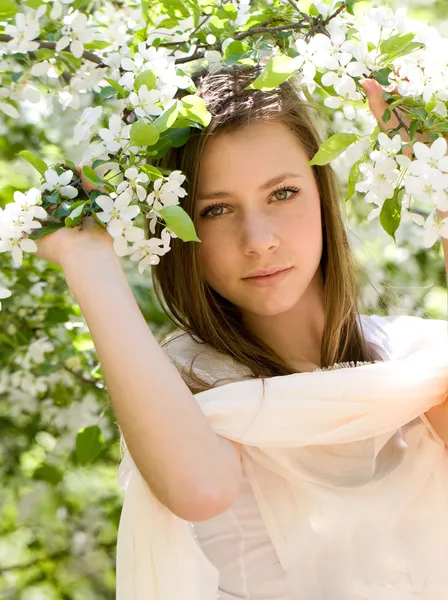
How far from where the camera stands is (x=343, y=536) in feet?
5.00

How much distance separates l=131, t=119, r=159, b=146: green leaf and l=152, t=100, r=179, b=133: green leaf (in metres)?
0.02

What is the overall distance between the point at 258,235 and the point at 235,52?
285 millimetres

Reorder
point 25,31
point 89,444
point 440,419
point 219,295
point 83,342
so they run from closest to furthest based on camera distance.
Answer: point 25,31 < point 440,419 < point 219,295 < point 89,444 < point 83,342

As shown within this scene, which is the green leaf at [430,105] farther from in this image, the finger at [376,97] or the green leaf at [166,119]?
the green leaf at [166,119]

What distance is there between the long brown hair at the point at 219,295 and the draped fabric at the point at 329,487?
62 mm

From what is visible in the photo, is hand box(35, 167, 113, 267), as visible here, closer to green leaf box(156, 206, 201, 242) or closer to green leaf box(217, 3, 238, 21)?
green leaf box(156, 206, 201, 242)

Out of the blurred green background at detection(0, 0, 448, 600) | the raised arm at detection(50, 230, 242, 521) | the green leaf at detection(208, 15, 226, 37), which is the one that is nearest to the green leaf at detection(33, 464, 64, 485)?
the blurred green background at detection(0, 0, 448, 600)

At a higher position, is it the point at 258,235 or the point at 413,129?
the point at 413,129

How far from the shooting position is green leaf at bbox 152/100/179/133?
1.19 meters

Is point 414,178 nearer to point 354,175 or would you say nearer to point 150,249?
point 354,175

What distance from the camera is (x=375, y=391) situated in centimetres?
145

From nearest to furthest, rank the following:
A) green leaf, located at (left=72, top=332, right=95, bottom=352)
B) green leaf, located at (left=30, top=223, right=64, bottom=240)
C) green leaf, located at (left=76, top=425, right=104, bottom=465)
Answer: green leaf, located at (left=30, top=223, right=64, bottom=240)
green leaf, located at (left=76, top=425, right=104, bottom=465)
green leaf, located at (left=72, top=332, right=95, bottom=352)

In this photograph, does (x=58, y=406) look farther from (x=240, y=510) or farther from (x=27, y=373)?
(x=240, y=510)

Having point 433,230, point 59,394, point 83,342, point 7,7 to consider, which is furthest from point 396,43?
point 59,394
